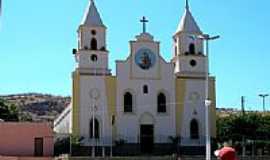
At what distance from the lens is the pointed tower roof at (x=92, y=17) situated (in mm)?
61188

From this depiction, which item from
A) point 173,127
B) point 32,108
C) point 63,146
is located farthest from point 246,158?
point 32,108

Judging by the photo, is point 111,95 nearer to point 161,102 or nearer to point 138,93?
point 138,93

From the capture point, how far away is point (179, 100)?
205 feet

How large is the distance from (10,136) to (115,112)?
12752 mm

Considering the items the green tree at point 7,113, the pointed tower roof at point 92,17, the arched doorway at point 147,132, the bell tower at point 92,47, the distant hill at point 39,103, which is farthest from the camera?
the distant hill at point 39,103

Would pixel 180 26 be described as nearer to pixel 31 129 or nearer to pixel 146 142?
pixel 146 142

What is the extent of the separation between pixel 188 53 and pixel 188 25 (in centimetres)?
282

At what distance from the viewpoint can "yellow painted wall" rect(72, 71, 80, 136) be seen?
191 ft

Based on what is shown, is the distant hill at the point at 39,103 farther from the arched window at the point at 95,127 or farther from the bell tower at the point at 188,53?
the arched window at the point at 95,127

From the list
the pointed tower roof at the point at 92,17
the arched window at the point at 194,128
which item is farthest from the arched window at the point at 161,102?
the pointed tower roof at the point at 92,17

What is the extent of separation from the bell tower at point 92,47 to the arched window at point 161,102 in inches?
218

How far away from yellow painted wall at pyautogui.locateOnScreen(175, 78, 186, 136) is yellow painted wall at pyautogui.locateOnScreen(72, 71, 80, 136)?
9655mm

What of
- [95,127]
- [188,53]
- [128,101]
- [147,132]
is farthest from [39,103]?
[95,127]

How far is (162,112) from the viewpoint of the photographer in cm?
6191
